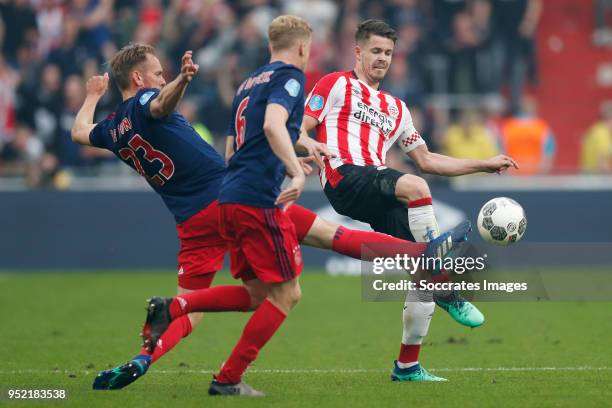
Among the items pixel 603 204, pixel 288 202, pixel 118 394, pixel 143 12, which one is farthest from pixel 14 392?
pixel 143 12

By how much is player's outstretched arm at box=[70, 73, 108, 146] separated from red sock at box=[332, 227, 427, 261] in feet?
6.57

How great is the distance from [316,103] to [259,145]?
140 cm

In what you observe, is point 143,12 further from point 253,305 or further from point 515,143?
point 253,305

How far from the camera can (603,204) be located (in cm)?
1706

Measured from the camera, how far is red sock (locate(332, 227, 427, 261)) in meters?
7.73

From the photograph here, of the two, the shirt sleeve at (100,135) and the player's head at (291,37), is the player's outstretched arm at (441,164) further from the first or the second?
the shirt sleeve at (100,135)

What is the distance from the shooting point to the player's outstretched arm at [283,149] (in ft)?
21.8

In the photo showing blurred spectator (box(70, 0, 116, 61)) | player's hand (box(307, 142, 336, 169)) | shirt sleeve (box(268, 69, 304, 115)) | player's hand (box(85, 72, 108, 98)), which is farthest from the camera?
blurred spectator (box(70, 0, 116, 61))

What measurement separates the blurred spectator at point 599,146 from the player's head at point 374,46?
10350 millimetres

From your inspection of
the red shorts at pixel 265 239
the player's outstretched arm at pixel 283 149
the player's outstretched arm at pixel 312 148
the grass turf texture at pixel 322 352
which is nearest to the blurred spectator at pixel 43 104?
the grass turf texture at pixel 322 352

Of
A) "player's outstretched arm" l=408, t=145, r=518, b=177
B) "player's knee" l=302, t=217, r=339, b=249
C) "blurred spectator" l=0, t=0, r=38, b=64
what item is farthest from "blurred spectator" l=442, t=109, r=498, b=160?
"player's knee" l=302, t=217, r=339, b=249

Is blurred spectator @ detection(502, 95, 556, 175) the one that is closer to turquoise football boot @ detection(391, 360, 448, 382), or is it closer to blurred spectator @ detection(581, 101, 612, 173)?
blurred spectator @ detection(581, 101, 612, 173)

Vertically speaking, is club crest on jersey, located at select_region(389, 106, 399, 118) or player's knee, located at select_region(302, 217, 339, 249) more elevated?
club crest on jersey, located at select_region(389, 106, 399, 118)

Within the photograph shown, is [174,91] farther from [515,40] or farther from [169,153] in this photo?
[515,40]
